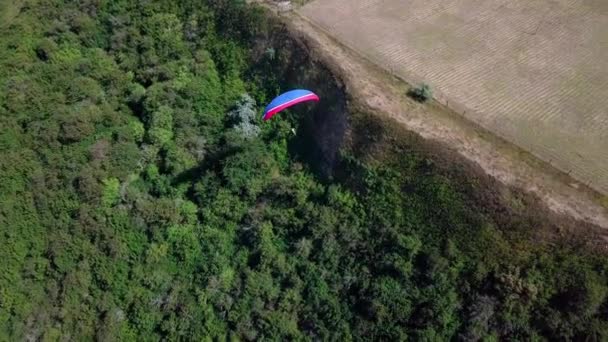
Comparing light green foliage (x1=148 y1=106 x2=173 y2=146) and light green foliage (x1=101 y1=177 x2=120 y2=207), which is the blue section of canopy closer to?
light green foliage (x1=148 y1=106 x2=173 y2=146)

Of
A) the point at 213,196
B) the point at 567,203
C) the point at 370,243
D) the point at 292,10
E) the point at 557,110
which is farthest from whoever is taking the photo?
the point at 292,10

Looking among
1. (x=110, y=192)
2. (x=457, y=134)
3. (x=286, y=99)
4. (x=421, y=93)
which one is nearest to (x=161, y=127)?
(x=110, y=192)

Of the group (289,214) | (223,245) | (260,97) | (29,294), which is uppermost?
(260,97)

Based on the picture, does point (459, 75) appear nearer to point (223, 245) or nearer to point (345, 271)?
point (345, 271)

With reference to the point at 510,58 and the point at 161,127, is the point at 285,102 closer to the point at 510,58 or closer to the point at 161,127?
the point at 161,127

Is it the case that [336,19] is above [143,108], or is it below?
above

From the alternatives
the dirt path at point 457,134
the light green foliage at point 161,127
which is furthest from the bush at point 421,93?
the light green foliage at point 161,127

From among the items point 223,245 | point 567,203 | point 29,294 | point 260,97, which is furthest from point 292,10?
point 29,294
